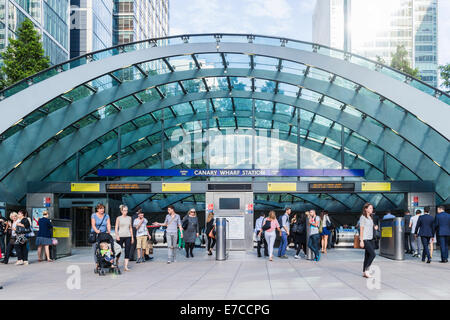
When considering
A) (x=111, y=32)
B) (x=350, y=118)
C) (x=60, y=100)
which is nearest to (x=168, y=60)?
(x=60, y=100)

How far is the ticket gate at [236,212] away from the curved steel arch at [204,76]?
4.70 m

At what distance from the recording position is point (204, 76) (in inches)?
907

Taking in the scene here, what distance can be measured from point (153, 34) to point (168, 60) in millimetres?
73686

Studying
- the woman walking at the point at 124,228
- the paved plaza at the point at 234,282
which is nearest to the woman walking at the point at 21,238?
the paved plaza at the point at 234,282

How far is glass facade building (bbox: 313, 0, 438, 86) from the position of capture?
12494 cm

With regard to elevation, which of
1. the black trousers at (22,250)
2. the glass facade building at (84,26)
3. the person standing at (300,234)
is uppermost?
the glass facade building at (84,26)

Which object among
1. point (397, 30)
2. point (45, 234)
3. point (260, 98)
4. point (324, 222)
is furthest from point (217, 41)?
point (397, 30)

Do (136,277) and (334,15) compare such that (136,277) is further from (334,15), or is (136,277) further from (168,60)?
(334,15)

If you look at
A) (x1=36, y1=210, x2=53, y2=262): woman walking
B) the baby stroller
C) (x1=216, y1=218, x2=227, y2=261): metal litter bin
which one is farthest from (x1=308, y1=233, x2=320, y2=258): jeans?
(x1=36, y1=210, x2=53, y2=262): woman walking

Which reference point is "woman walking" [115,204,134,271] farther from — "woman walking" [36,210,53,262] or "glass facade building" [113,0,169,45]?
"glass facade building" [113,0,169,45]

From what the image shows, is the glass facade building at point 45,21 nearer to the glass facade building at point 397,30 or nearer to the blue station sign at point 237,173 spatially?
the blue station sign at point 237,173

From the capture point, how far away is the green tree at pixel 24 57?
1134 inches

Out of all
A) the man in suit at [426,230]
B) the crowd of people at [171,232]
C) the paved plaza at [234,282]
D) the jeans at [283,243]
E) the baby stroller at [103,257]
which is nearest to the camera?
the paved plaza at [234,282]

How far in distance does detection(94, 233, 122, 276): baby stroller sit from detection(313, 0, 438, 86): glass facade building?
116850mm
